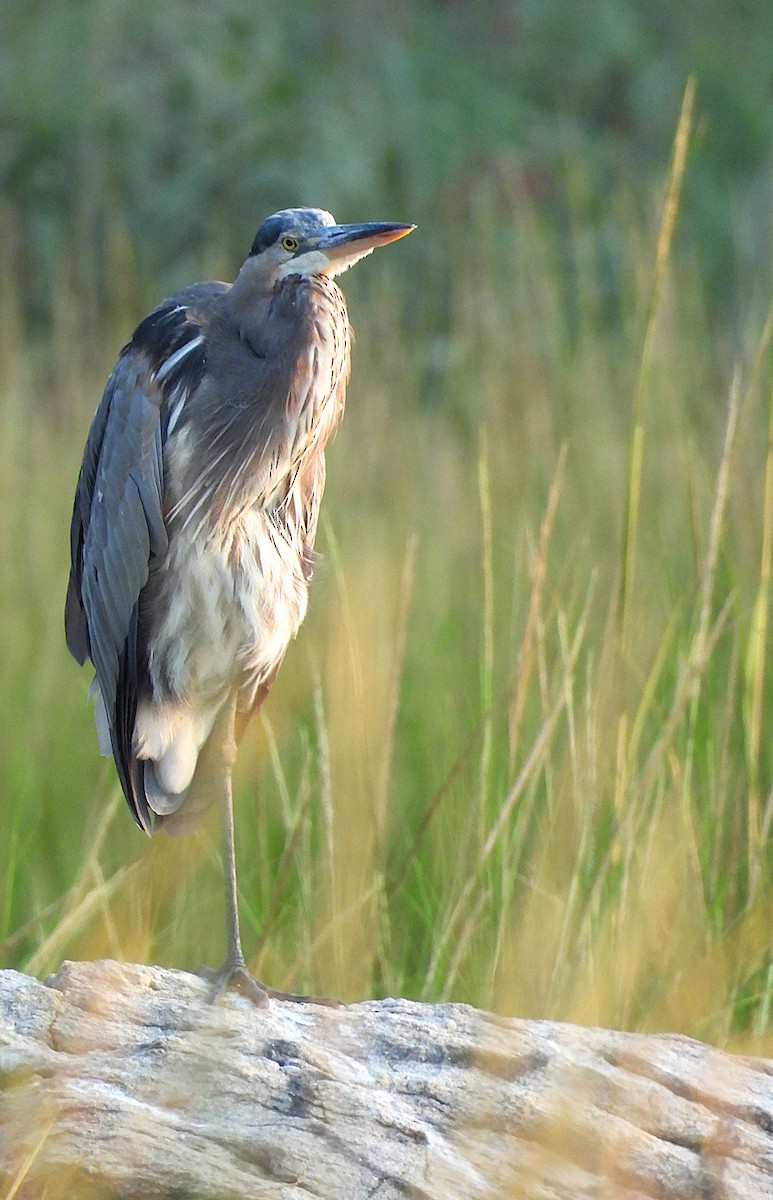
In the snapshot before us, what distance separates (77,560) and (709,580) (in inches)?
42.7

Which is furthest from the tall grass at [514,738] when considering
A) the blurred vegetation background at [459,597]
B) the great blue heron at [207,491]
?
the great blue heron at [207,491]

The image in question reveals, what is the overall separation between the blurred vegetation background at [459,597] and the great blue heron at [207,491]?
13 centimetres

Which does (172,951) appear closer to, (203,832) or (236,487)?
(203,832)

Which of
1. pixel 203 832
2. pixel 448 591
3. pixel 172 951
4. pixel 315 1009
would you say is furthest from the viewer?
pixel 448 591

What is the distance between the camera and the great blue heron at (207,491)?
243 cm

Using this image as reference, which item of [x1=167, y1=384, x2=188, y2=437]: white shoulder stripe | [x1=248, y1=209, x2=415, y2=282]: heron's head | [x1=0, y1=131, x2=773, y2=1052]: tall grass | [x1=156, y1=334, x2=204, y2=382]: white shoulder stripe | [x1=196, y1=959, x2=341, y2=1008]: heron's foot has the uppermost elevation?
[x1=248, y1=209, x2=415, y2=282]: heron's head

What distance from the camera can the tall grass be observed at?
221 cm

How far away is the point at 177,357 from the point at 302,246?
0.84ft

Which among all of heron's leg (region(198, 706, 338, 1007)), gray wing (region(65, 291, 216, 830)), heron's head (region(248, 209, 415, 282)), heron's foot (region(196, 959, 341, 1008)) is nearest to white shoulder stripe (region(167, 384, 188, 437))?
gray wing (region(65, 291, 216, 830))

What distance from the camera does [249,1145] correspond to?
64.4 inches

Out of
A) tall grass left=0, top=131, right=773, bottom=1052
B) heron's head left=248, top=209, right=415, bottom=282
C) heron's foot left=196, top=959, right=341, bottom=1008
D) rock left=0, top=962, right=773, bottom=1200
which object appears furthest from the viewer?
heron's head left=248, top=209, right=415, bottom=282

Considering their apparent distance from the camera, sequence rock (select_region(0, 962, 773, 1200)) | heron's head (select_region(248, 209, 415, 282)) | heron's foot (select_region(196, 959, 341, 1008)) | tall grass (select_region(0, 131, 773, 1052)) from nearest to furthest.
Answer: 1. rock (select_region(0, 962, 773, 1200))
2. heron's foot (select_region(196, 959, 341, 1008))
3. tall grass (select_region(0, 131, 773, 1052))
4. heron's head (select_region(248, 209, 415, 282))

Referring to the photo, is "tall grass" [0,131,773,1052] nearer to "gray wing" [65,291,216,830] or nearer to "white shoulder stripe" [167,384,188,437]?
"gray wing" [65,291,216,830]

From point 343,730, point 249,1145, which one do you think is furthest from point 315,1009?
point 343,730
